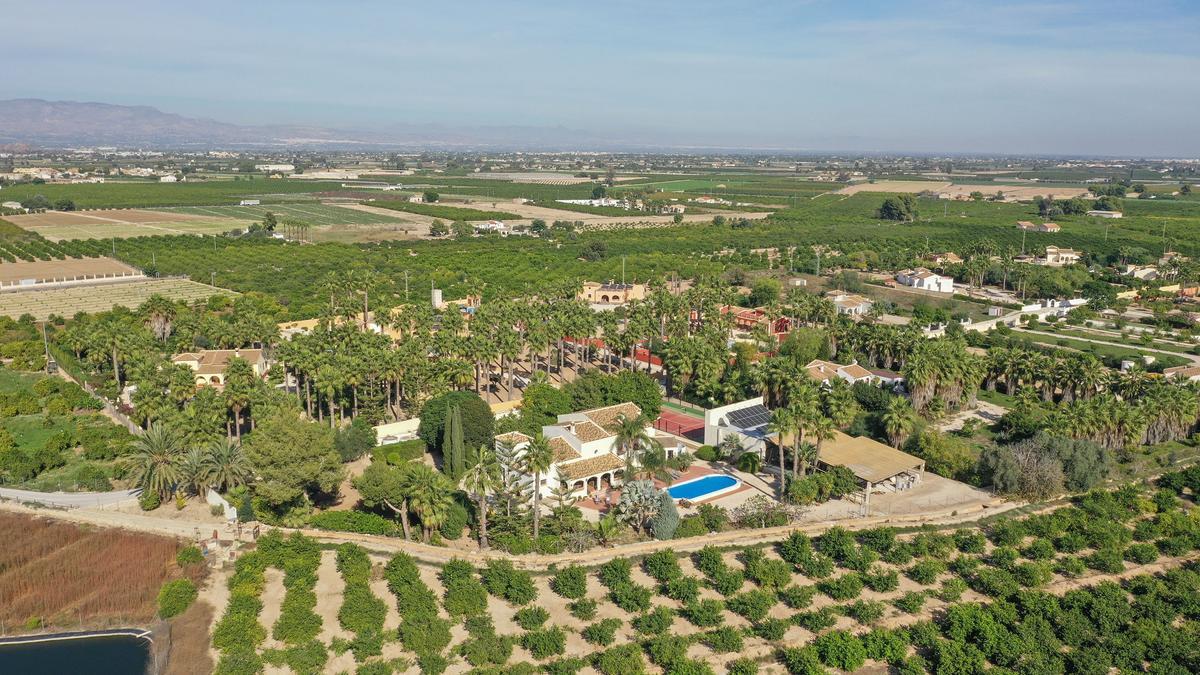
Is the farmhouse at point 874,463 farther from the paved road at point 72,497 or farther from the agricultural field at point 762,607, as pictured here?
the paved road at point 72,497

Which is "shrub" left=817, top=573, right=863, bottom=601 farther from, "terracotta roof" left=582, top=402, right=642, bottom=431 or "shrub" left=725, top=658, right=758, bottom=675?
"terracotta roof" left=582, top=402, right=642, bottom=431

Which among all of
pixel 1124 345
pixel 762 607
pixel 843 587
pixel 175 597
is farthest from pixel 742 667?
pixel 1124 345

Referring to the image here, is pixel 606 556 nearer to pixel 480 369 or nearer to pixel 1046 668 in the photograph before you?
pixel 1046 668

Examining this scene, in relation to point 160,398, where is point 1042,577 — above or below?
below

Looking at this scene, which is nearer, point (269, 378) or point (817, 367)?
point (269, 378)

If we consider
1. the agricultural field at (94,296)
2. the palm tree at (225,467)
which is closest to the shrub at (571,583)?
the palm tree at (225,467)

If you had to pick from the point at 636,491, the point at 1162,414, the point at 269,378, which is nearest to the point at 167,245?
the point at 269,378

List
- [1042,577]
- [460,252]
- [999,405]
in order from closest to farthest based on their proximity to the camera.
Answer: [1042,577] → [999,405] → [460,252]
